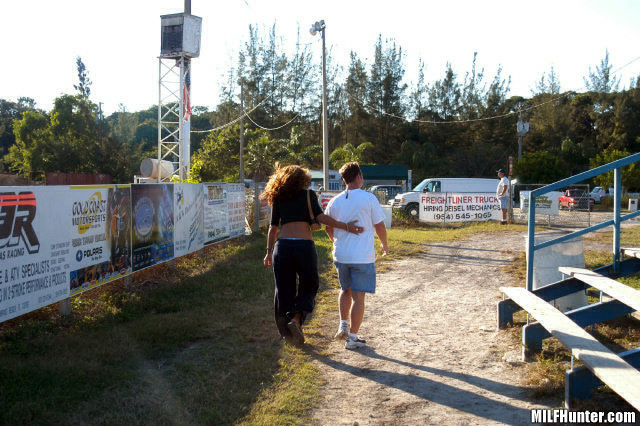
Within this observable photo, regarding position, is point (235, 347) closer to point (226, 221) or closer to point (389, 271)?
point (389, 271)

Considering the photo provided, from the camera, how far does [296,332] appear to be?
5.09 meters

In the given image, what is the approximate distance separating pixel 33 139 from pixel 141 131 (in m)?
37.9

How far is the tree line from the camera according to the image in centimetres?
4906

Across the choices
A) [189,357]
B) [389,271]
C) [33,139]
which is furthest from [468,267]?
[33,139]

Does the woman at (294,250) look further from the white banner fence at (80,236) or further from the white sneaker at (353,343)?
the white banner fence at (80,236)

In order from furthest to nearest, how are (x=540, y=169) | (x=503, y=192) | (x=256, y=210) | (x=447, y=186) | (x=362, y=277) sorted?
1. (x=540, y=169)
2. (x=447, y=186)
3. (x=503, y=192)
4. (x=256, y=210)
5. (x=362, y=277)

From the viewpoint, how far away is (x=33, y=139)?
164 feet

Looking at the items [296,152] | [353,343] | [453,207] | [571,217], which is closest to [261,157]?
[296,152]

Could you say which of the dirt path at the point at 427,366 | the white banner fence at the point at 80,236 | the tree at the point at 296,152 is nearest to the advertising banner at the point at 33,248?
the white banner fence at the point at 80,236

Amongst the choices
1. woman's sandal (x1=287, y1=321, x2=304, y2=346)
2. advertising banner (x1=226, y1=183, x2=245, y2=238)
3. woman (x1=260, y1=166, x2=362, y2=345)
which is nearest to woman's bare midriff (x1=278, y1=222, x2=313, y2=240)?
woman (x1=260, y1=166, x2=362, y2=345)

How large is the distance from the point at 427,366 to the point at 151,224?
5220 millimetres

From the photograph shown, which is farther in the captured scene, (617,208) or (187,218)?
(187,218)

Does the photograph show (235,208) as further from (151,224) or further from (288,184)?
(288,184)

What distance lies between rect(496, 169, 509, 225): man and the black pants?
13.3m
